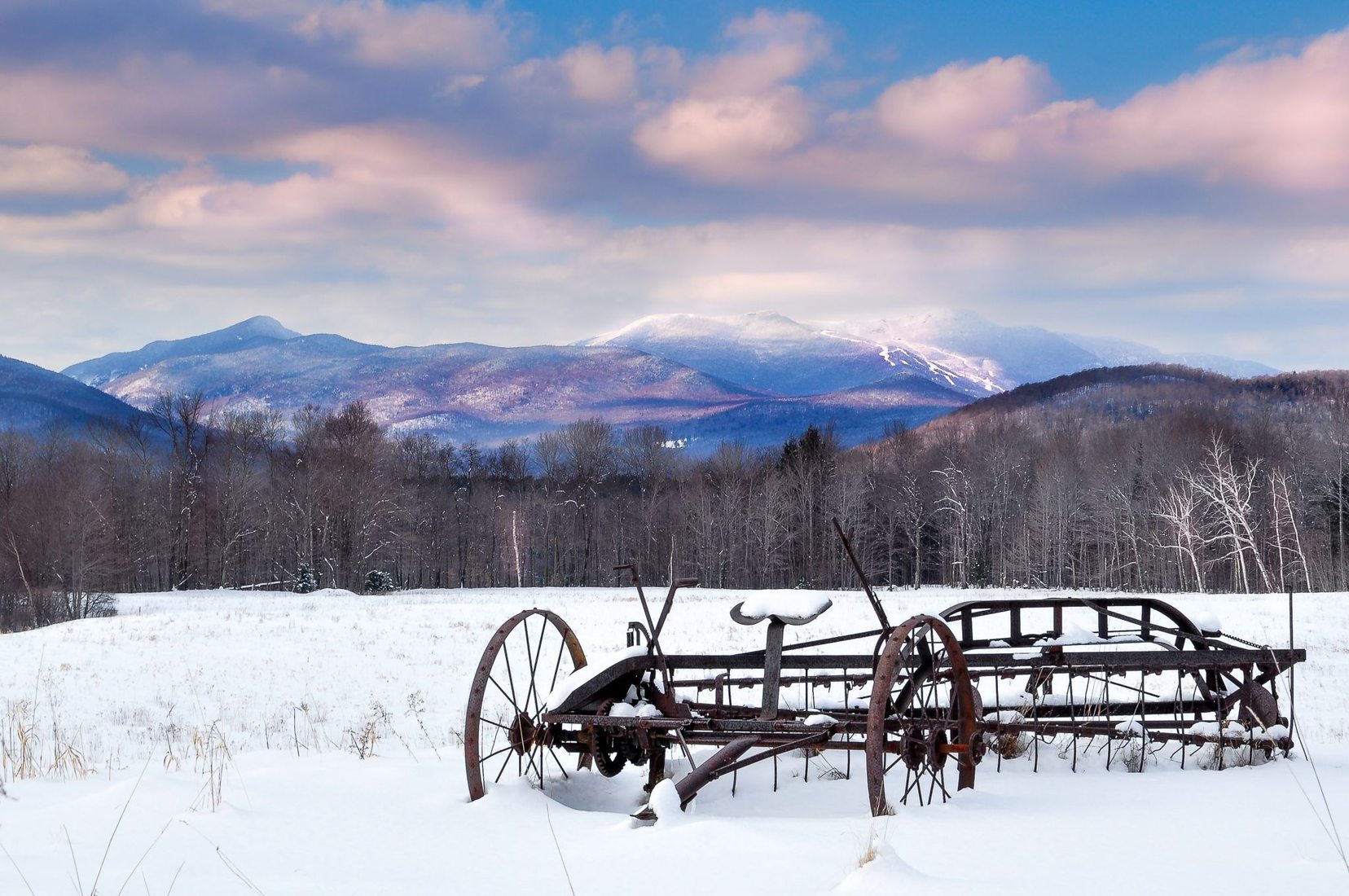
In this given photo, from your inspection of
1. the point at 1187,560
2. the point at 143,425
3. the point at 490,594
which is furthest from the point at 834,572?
the point at 143,425

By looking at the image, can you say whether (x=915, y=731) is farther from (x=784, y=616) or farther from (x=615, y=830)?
(x=615, y=830)

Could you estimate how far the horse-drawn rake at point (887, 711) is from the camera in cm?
659

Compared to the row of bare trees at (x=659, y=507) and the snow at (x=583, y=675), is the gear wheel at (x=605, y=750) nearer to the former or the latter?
the snow at (x=583, y=675)

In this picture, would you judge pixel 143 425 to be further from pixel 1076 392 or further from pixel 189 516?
pixel 1076 392

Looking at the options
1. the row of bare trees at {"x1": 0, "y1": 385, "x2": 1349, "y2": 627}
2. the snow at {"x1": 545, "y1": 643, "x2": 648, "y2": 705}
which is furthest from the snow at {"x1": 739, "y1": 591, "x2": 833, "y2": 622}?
the row of bare trees at {"x1": 0, "y1": 385, "x2": 1349, "y2": 627}

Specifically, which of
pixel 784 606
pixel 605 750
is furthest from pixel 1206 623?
pixel 605 750

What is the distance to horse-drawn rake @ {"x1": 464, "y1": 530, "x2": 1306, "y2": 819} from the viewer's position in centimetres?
659

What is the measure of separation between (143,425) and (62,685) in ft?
225

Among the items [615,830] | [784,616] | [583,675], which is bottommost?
[615,830]

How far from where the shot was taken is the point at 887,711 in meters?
6.63

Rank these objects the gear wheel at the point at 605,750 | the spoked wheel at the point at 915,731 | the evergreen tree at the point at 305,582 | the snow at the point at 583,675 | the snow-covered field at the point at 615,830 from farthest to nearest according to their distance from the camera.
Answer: the evergreen tree at the point at 305,582, the gear wheel at the point at 605,750, the snow at the point at 583,675, the spoked wheel at the point at 915,731, the snow-covered field at the point at 615,830

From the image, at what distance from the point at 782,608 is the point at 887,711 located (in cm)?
103

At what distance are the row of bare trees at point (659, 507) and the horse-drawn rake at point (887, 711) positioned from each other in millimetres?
44106

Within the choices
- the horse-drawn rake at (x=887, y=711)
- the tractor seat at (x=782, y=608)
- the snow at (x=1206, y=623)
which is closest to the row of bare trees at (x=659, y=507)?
the snow at (x=1206, y=623)
